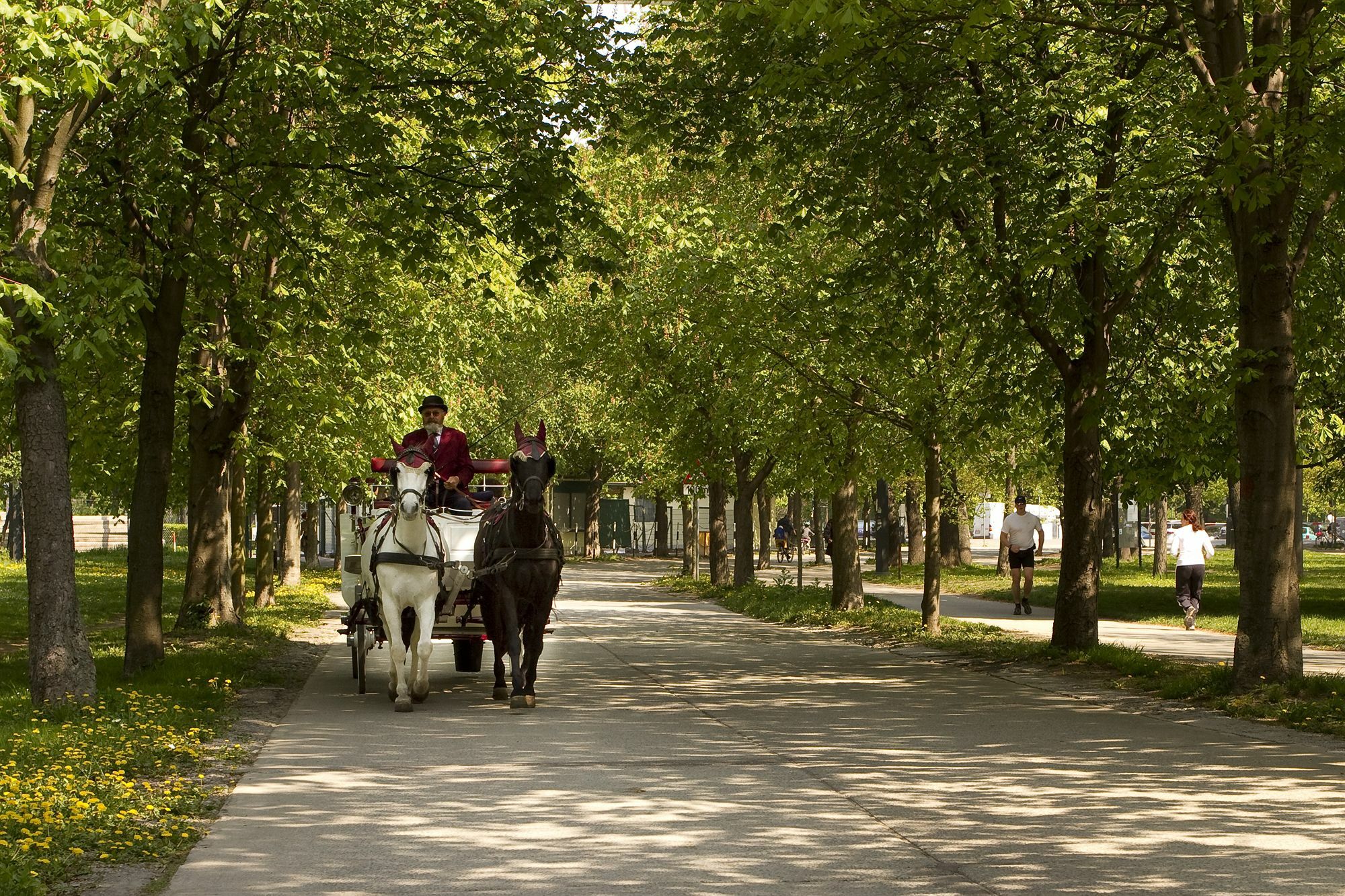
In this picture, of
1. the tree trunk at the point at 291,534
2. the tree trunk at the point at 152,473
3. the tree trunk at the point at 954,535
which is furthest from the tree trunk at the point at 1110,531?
the tree trunk at the point at 152,473

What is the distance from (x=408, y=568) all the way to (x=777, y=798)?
5380mm

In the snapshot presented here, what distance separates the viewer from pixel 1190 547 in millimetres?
23703

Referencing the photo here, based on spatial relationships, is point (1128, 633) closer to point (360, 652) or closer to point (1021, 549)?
point (1021, 549)

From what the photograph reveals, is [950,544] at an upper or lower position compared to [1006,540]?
lower

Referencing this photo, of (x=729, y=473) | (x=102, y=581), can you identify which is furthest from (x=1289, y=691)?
(x=102, y=581)

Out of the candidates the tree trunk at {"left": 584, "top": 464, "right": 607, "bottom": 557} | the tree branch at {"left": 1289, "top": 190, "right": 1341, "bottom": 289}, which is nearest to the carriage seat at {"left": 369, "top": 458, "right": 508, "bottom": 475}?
the tree branch at {"left": 1289, "top": 190, "right": 1341, "bottom": 289}

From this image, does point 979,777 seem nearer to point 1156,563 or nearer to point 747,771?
point 747,771

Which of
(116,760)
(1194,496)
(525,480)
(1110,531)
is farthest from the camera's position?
(1110,531)

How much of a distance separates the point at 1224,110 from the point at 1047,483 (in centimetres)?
3664

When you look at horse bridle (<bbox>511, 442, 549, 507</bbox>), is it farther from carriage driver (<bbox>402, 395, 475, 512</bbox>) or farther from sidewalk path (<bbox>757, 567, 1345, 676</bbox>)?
sidewalk path (<bbox>757, 567, 1345, 676</bbox>)

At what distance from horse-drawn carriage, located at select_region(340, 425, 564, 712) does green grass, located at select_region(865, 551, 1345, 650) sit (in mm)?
10818

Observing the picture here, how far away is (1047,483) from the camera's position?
48.7m

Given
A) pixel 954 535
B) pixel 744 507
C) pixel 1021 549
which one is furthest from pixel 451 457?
pixel 954 535

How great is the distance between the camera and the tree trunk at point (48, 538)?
12.5 m
